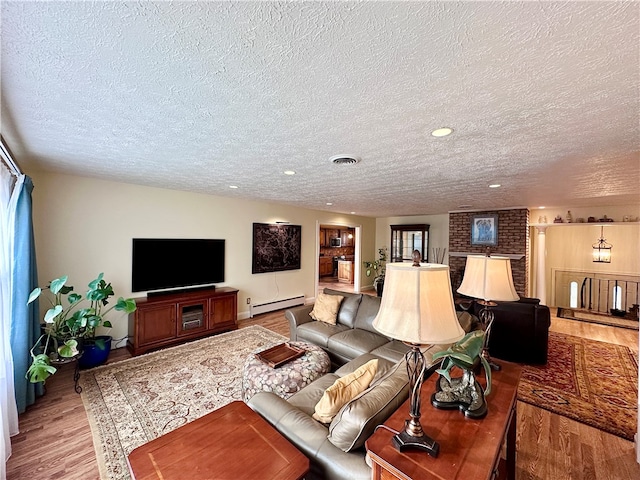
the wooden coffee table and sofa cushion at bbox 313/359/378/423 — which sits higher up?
sofa cushion at bbox 313/359/378/423

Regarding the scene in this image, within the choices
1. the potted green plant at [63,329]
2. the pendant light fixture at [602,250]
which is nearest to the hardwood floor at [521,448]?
the potted green plant at [63,329]

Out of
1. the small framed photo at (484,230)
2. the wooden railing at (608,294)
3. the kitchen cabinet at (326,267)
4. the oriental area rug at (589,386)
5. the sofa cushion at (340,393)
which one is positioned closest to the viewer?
the sofa cushion at (340,393)

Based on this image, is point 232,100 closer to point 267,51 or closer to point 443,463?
point 267,51

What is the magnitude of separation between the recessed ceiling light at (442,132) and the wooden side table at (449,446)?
5.27ft

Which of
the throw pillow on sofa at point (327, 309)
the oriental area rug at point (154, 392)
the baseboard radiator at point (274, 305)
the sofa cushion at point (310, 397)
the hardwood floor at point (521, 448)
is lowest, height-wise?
the hardwood floor at point (521, 448)

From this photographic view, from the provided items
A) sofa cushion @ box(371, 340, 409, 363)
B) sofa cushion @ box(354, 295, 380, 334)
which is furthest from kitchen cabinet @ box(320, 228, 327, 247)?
sofa cushion @ box(371, 340, 409, 363)

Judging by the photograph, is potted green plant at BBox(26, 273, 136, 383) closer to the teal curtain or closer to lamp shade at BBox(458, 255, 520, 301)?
the teal curtain

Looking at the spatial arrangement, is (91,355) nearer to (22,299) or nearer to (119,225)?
(22,299)

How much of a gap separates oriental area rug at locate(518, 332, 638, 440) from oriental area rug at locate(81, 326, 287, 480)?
322 cm

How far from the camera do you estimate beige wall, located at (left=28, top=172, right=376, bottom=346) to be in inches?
130

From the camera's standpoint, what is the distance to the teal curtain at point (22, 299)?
7.73ft

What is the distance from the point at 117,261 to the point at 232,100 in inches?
141

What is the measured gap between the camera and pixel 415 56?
103 cm

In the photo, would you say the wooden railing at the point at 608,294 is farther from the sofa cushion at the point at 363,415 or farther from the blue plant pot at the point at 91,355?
the blue plant pot at the point at 91,355
